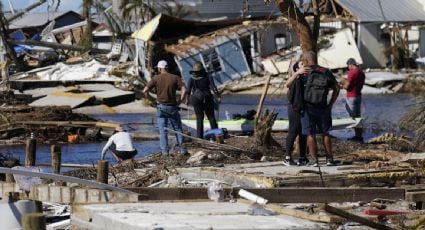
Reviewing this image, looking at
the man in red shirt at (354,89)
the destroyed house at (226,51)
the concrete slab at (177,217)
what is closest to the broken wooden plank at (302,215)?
the concrete slab at (177,217)

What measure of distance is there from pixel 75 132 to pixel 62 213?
44.6 ft

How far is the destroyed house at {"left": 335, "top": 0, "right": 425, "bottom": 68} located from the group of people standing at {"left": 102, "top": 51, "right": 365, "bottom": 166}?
3830 cm

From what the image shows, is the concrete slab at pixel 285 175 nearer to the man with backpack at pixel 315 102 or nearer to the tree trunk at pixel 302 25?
the man with backpack at pixel 315 102

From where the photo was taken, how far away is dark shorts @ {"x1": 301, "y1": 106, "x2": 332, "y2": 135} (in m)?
13.4

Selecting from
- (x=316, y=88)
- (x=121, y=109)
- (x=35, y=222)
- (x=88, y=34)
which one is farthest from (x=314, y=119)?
(x=88, y=34)

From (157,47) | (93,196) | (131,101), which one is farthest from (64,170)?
(157,47)

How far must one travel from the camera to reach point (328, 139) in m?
13.4

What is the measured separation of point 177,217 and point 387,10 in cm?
5788

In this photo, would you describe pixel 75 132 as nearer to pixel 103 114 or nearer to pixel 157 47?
pixel 103 114

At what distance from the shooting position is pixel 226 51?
4891 centimetres

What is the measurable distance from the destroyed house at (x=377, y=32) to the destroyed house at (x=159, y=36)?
11802mm

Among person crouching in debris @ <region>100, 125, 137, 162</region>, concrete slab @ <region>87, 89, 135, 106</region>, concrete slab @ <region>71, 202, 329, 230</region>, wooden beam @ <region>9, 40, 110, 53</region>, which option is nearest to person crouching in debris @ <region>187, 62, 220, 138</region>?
person crouching in debris @ <region>100, 125, 137, 162</region>

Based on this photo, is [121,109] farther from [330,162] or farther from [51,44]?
[330,162]

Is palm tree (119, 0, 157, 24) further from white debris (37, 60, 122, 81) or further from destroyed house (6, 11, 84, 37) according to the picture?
white debris (37, 60, 122, 81)
